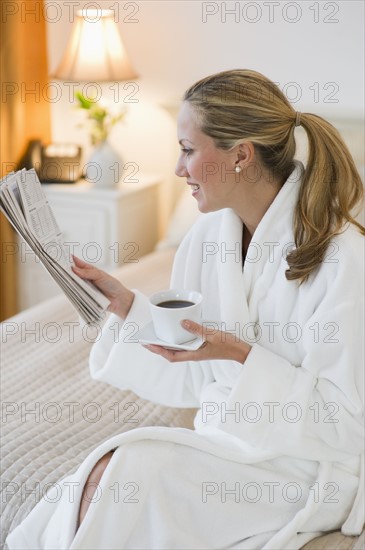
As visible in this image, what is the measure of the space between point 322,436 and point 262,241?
15.1 inches

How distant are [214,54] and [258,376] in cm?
188

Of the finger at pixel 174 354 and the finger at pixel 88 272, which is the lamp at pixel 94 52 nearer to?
the finger at pixel 88 272

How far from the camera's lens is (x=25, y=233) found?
4.35 feet

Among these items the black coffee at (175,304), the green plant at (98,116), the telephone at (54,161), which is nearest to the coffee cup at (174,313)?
the black coffee at (175,304)

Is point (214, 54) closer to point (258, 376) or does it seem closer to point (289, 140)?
point (289, 140)

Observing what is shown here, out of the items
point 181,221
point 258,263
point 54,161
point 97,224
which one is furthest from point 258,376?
point 54,161

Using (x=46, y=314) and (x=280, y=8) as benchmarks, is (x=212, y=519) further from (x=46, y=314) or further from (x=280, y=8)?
(x=280, y=8)

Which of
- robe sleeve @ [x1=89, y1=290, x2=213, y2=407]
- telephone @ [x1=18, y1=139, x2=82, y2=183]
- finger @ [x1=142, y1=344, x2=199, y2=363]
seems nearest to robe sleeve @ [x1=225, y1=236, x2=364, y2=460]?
finger @ [x1=142, y1=344, x2=199, y2=363]

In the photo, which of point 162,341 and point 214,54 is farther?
point 214,54

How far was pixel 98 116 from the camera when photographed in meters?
3.00

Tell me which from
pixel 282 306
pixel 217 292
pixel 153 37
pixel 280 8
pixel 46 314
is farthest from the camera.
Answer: pixel 153 37

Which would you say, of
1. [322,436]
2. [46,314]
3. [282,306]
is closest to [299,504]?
[322,436]

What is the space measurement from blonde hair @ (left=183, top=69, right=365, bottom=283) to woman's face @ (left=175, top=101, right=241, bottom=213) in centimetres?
2

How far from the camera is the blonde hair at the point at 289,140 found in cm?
141
